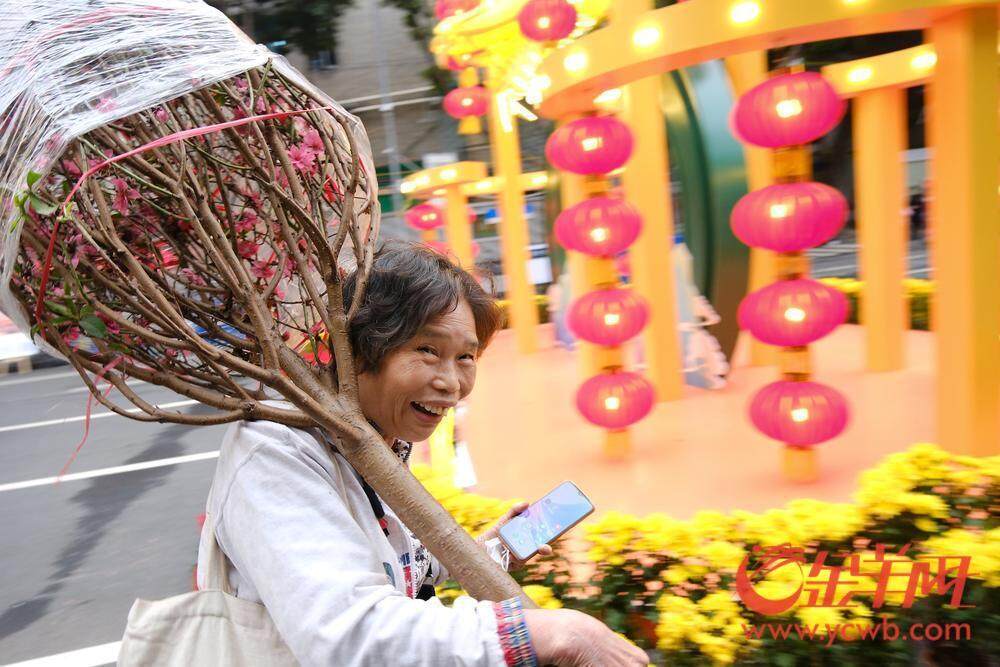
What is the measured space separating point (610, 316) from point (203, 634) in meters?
4.07

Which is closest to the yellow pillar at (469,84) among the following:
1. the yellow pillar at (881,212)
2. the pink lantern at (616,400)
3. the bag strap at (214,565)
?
the yellow pillar at (881,212)

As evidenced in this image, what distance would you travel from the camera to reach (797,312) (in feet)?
13.7

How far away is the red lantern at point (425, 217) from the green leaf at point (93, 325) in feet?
33.9

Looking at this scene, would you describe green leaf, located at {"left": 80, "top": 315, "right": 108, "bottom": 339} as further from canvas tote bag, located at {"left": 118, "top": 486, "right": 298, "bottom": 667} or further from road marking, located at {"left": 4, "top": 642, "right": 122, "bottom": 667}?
road marking, located at {"left": 4, "top": 642, "right": 122, "bottom": 667}

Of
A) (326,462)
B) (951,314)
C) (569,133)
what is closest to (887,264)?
(951,314)

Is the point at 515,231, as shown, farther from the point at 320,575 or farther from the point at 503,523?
the point at 320,575

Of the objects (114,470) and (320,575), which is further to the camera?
(114,470)

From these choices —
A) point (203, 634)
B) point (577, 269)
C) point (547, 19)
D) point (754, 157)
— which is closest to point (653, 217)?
point (754, 157)

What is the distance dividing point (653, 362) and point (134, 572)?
13.2ft

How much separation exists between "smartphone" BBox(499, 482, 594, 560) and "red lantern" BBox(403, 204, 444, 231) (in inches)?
398

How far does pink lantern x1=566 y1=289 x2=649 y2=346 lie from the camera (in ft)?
16.5

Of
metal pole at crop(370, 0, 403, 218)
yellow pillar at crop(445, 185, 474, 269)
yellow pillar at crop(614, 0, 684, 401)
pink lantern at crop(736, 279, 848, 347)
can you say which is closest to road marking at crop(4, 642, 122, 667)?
pink lantern at crop(736, 279, 848, 347)

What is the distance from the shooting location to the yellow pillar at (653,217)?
6.09 m

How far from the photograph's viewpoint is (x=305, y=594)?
3.41ft
